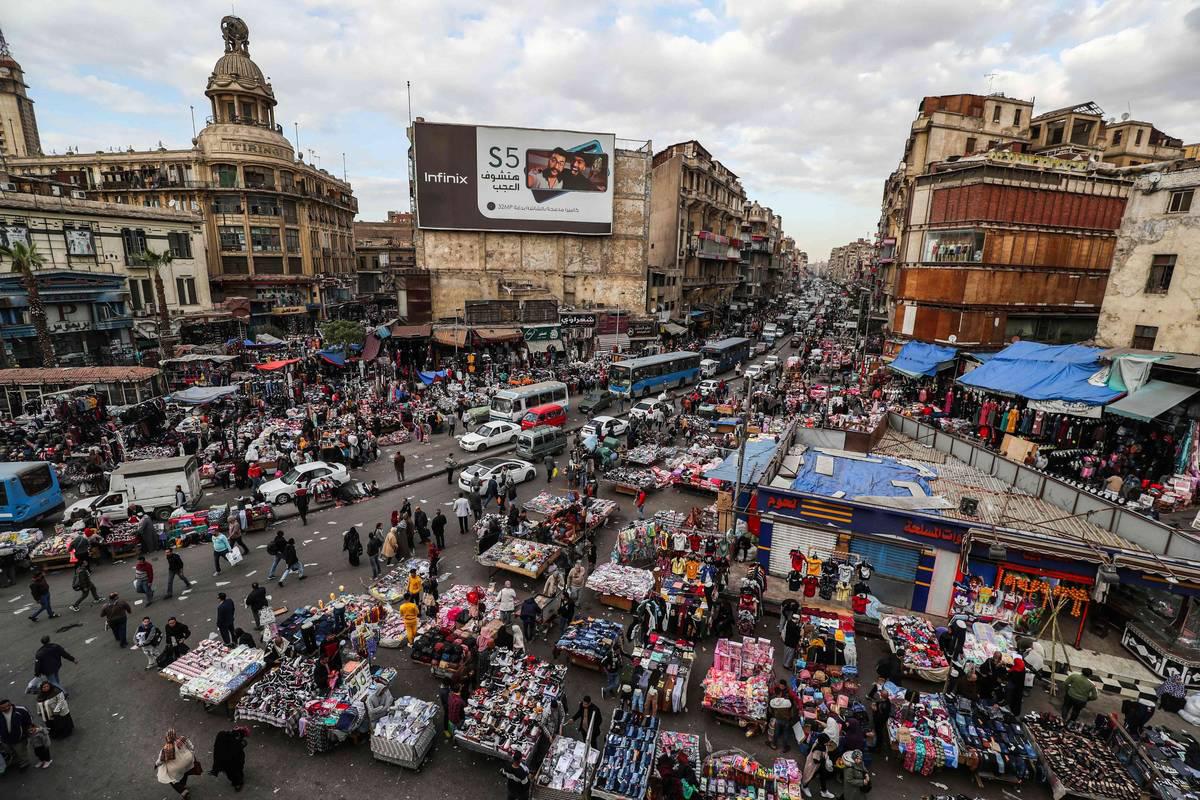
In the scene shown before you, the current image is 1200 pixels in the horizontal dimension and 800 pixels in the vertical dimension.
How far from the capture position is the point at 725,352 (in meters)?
45.3

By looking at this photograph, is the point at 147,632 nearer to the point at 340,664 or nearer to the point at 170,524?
the point at 340,664

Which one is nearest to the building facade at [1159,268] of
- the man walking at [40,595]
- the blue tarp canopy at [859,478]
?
the blue tarp canopy at [859,478]

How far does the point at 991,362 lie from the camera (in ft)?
82.0

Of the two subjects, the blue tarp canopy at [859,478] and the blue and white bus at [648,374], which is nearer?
the blue tarp canopy at [859,478]

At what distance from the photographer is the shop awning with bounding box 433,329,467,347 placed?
139 ft

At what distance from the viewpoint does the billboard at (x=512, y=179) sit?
48125 mm

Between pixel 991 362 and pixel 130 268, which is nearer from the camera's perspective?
pixel 991 362

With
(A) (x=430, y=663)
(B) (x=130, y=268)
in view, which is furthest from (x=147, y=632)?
(B) (x=130, y=268)

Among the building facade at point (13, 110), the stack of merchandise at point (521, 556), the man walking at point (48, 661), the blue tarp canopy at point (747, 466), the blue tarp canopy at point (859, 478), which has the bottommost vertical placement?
the stack of merchandise at point (521, 556)

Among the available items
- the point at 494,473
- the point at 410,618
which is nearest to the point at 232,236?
the point at 494,473

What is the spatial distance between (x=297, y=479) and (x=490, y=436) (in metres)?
8.63

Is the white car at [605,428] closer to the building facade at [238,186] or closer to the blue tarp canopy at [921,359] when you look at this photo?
the blue tarp canopy at [921,359]

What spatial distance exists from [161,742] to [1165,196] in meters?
34.4

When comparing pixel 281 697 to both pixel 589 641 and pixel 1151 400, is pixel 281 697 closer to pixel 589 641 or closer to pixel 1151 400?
pixel 589 641
